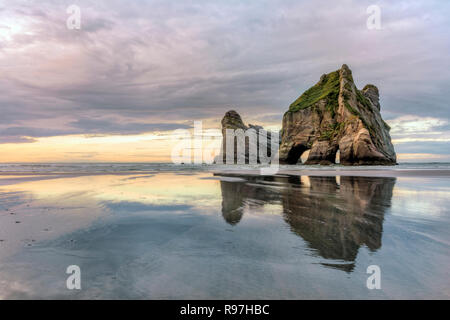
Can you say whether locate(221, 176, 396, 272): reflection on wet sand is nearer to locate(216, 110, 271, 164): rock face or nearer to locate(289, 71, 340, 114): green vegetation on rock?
locate(289, 71, 340, 114): green vegetation on rock

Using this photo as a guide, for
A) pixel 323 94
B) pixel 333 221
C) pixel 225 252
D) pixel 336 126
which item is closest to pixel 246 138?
pixel 323 94

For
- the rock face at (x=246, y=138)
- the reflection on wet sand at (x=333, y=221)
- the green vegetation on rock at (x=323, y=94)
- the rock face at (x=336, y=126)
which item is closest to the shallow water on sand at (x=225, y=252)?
the reflection on wet sand at (x=333, y=221)

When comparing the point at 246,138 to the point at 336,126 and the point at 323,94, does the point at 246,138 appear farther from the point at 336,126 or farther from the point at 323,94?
the point at 336,126

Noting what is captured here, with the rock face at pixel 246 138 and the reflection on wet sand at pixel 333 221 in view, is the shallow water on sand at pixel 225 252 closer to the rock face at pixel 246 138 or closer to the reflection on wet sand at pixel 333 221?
the reflection on wet sand at pixel 333 221

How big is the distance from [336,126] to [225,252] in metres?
60.7

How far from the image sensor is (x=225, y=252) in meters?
3.62

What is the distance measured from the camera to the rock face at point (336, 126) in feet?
163

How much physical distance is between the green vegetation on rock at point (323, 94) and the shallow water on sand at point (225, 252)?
60.2 m

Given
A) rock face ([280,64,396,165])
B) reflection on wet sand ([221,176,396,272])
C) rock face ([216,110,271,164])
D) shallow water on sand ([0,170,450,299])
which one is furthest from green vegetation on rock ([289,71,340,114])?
shallow water on sand ([0,170,450,299])
